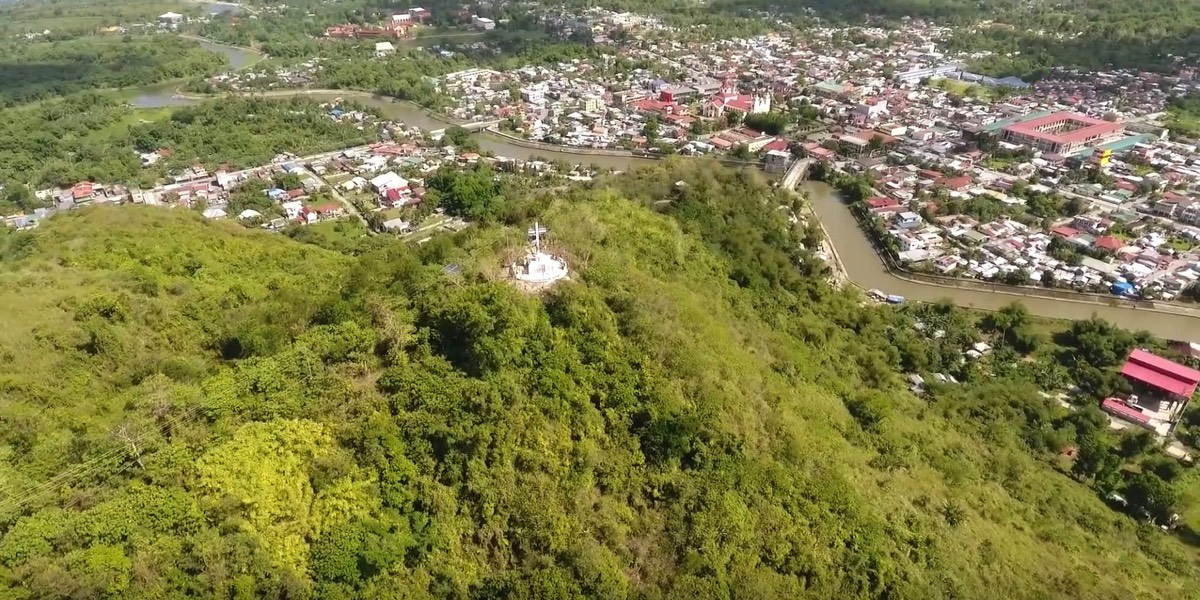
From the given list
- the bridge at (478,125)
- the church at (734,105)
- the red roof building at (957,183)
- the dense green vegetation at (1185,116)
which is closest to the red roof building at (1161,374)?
the red roof building at (957,183)

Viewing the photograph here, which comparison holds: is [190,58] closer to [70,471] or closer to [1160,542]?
[70,471]

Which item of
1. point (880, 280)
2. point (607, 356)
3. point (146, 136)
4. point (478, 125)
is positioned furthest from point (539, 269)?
point (146, 136)

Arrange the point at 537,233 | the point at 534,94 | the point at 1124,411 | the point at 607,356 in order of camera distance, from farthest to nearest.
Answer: the point at 534,94
the point at 1124,411
the point at 537,233
the point at 607,356

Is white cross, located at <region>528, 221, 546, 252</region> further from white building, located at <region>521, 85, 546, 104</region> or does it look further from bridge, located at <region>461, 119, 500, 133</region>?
white building, located at <region>521, 85, 546, 104</region>

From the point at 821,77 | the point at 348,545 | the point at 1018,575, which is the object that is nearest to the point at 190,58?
the point at 821,77

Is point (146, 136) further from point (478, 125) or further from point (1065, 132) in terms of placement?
point (1065, 132)

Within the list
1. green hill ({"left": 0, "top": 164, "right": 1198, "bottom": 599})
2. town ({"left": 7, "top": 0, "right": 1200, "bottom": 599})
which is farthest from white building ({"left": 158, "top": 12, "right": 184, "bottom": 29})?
green hill ({"left": 0, "top": 164, "right": 1198, "bottom": 599})

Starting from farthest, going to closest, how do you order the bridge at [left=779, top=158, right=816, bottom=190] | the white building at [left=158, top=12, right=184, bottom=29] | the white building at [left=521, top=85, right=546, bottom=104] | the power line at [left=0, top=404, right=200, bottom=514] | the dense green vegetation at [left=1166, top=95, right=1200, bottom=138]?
the white building at [left=158, top=12, right=184, bottom=29] → the white building at [left=521, top=85, right=546, bottom=104] → the dense green vegetation at [left=1166, top=95, right=1200, bottom=138] → the bridge at [left=779, top=158, right=816, bottom=190] → the power line at [left=0, top=404, right=200, bottom=514]
